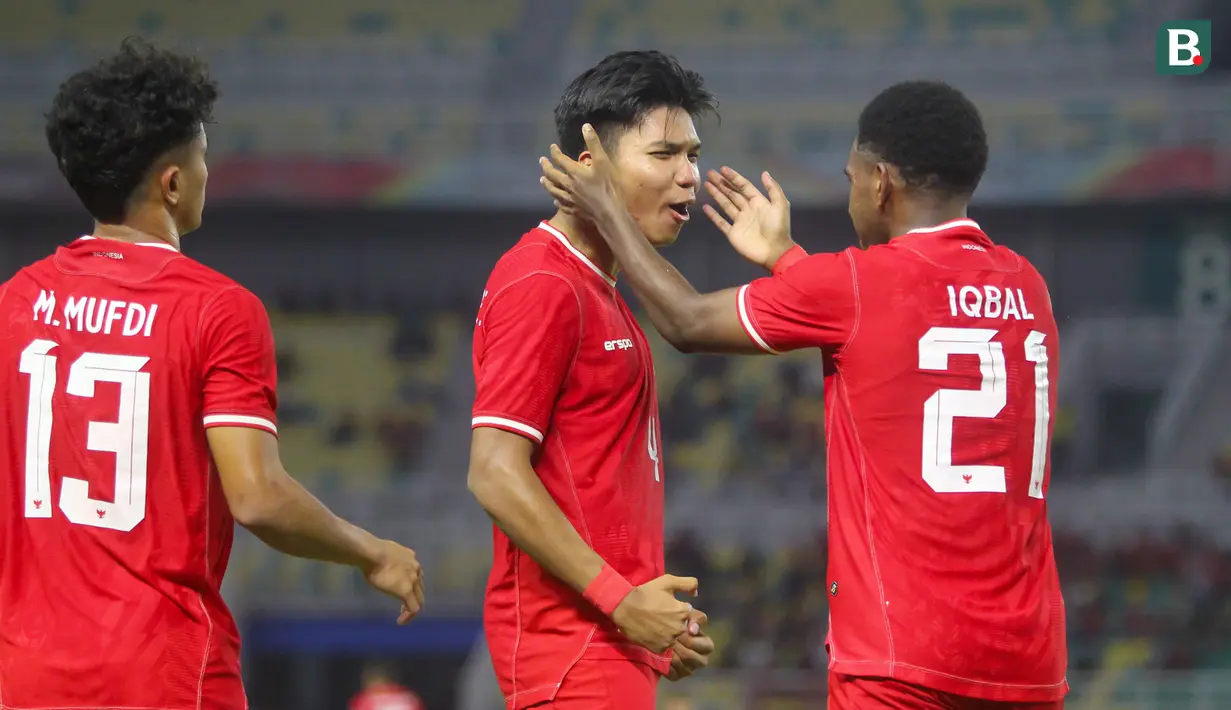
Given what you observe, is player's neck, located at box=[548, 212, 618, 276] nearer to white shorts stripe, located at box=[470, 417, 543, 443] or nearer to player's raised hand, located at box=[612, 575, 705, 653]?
white shorts stripe, located at box=[470, 417, 543, 443]

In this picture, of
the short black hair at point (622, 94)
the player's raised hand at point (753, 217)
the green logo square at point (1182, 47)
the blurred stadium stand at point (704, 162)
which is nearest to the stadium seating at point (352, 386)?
the blurred stadium stand at point (704, 162)

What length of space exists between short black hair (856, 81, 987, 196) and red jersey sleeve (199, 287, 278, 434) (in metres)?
1.39

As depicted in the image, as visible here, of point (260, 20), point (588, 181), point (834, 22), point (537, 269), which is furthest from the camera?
point (834, 22)

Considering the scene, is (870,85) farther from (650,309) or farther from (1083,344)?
(650,309)

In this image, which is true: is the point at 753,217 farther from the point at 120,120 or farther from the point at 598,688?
the point at 120,120

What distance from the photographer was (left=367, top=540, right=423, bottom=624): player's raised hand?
9.53ft

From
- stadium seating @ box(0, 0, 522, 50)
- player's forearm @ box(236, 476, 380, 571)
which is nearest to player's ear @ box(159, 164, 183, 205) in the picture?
player's forearm @ box(236, 476, 380, 571)

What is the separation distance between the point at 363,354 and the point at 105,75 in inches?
549

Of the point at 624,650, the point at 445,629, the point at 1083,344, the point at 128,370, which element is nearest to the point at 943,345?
the point at 624,650

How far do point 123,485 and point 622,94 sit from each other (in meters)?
1.38

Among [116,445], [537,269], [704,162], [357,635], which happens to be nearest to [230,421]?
[116,445]

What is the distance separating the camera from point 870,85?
1655 cm

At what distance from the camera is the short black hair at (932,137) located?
3086mm

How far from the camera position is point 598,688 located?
9.50 ft
